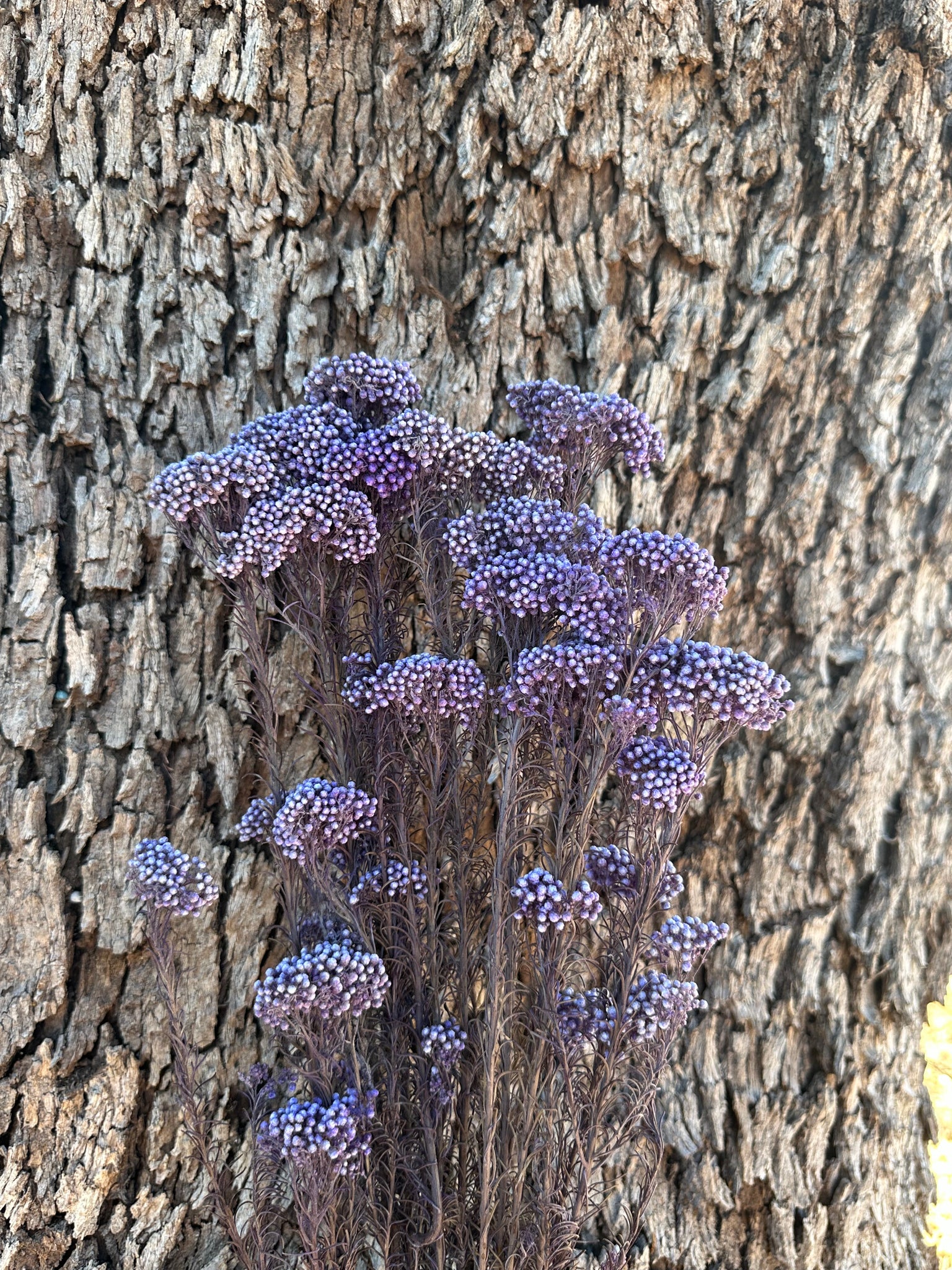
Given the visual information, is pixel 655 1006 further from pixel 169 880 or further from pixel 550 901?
pixel 169 880

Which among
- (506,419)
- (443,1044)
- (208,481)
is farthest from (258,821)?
(506,419)

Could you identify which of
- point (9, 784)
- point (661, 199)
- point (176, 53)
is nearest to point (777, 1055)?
point (9, 784)

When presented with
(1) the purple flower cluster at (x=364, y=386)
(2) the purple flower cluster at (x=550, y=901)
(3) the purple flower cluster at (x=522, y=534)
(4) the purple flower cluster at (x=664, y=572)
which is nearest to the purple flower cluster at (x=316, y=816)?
(2) the purple flower cluster at (x=550, y=901)

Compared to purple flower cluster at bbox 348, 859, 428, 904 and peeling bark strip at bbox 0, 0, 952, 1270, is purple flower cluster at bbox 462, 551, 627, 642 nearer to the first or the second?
purple flower cluster at bbox 348, 859, 428, 904

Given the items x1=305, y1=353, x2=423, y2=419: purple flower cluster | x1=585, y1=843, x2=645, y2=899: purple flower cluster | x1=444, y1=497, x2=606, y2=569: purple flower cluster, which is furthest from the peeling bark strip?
x1=585, y1=843, x2=645, y2=899: purple flower cluster

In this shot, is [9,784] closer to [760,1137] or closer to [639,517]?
[639,517]

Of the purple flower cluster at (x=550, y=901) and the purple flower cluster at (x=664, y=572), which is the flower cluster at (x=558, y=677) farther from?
the purple flower cluster at (x=550, y=901)

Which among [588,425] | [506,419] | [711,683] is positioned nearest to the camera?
[711,683]
